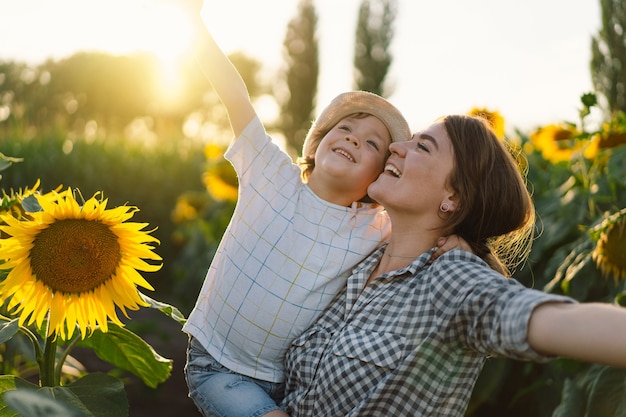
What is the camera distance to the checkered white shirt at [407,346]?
1608 millimetres

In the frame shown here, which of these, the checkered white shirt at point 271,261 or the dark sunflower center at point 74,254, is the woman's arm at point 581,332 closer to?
the checkered white shirt at point 271,261

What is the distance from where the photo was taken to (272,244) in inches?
84.5

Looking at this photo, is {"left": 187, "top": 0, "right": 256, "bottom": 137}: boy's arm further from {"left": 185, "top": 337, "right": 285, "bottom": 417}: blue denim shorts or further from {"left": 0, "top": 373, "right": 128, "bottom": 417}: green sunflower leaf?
{"left": 0, "top": 373, "right": 128, "bottom": 417}: green sunflower leaf

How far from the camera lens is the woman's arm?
1235mm

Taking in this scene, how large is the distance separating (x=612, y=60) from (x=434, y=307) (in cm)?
1538

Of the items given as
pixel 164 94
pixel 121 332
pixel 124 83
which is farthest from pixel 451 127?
pixel 164 94

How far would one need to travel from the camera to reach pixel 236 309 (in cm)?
212

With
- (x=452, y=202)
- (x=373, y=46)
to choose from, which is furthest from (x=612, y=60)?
(x=452, y=202)

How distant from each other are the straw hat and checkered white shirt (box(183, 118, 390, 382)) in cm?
21

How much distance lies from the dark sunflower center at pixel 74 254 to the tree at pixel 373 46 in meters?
23.6

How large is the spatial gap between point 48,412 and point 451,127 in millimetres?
1168

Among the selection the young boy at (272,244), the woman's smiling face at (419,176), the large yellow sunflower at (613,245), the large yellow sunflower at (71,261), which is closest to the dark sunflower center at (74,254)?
the large yellow sunflower at (71,261)

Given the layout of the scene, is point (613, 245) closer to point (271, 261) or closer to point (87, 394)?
point (271, 261)

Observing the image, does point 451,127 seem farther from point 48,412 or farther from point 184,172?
point 184,172
